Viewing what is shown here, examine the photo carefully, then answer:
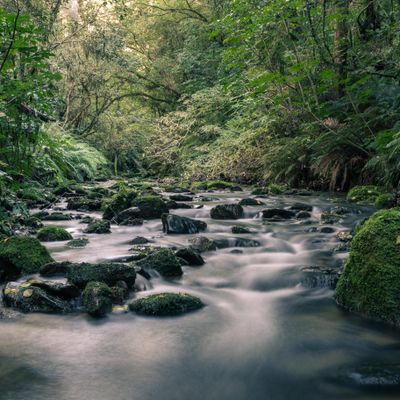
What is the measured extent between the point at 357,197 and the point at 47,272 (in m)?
7.11

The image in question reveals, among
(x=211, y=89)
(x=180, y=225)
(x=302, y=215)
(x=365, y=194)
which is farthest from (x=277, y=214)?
(x=211, y=89)

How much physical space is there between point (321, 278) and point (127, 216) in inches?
172

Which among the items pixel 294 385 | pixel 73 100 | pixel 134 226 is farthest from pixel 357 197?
pixel 73 100

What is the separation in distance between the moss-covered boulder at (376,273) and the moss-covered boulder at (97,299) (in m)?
1.79

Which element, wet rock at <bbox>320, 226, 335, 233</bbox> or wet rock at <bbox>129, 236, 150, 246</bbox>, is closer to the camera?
wet rock at <bbox>129, 236, 150, 246</bbox>

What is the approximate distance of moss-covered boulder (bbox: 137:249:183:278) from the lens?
429 centimetres

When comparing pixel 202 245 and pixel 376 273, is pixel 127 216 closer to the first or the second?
pixel 202 245

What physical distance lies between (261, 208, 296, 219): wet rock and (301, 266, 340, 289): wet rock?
365 cm

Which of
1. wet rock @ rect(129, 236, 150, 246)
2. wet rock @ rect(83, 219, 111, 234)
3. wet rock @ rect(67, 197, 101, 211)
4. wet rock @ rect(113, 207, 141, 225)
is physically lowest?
wet rock @ rect(129, 236, 150, 246)

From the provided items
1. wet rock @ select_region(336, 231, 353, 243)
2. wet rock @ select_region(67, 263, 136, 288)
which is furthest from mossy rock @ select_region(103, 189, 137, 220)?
wet rock @ select_region(67, 263, 136, 288)

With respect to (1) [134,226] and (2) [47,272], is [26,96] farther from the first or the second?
(1) [134,226]

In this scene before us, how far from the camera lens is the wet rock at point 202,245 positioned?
546cm

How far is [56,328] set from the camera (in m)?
3.05

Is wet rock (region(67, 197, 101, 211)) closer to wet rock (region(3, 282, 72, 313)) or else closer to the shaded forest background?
the shaded forest background
